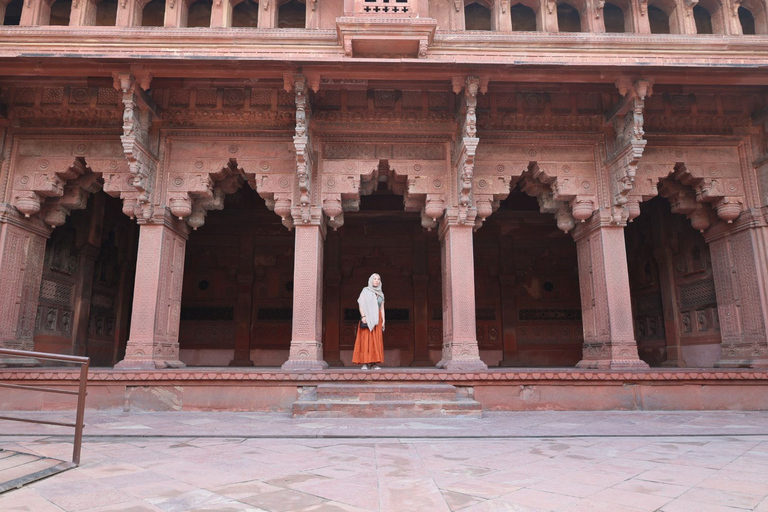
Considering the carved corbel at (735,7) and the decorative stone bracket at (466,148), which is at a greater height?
the carved corbel at (735,7)

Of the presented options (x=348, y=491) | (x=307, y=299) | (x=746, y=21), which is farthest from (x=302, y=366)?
(x=746, y=21)

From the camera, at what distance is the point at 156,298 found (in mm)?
8211

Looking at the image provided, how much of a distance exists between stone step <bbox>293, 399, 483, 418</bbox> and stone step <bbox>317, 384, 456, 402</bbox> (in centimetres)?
25

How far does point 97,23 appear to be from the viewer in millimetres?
9219

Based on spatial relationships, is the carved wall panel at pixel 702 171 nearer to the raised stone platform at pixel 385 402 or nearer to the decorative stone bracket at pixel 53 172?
the raised stone platform at pixel 385 402

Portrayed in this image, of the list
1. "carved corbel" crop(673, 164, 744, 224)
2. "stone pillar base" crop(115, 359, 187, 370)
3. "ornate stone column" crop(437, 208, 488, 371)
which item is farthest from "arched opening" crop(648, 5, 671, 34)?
"stone pillar base" crop(115, 359, 187, 370)

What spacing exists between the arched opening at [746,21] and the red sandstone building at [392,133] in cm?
5

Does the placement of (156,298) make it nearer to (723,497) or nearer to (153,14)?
(153,14)

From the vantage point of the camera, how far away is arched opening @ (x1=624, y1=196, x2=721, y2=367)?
1019cm

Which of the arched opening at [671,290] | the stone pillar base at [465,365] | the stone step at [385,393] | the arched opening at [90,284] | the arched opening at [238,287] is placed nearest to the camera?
the stone step at [385,393]

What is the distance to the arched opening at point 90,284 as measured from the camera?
9.87m

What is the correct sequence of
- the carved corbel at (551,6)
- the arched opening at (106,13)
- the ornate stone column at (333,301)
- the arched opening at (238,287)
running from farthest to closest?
the arched opening at (238,287), the ornate stone column at (333,301), the arched opening at (106,13), the carved corbel at (551,6)

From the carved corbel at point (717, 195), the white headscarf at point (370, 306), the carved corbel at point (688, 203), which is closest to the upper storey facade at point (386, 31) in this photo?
the carved corbel at point (717, 195)

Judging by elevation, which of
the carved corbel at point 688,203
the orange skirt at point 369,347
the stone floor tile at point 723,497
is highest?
the carved corbel at point 688,203
